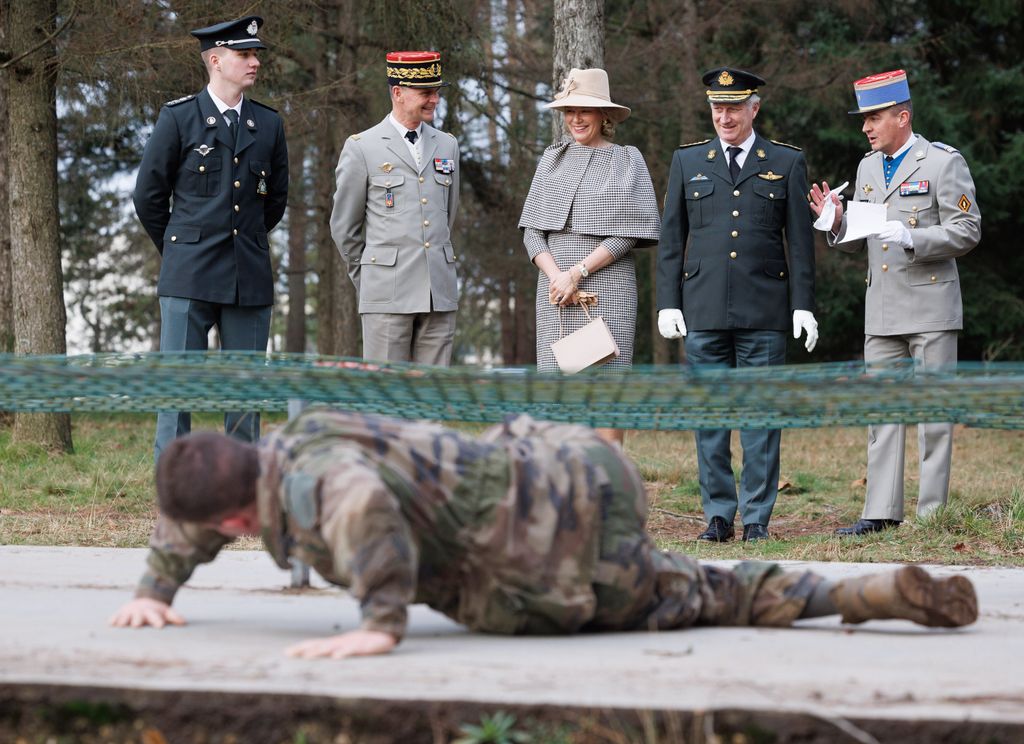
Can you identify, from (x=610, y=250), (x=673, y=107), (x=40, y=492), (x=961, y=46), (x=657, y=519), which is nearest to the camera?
(x=610, y=250)

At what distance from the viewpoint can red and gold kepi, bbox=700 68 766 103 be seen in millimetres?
6453

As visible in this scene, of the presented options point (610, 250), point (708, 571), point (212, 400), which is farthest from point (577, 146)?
point (708, 571)

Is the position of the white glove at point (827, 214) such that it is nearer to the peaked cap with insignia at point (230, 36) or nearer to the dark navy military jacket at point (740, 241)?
the dark navy military jacket at point (740, 241)

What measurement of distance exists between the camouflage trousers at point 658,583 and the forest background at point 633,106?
7.43 m

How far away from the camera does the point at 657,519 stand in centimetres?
718

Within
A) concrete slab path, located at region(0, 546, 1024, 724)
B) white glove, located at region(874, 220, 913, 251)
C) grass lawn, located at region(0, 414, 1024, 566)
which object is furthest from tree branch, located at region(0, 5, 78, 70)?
concrete slab path, located at region(0, 546, 1024, 724)

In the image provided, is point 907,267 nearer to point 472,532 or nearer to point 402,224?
point 402,224

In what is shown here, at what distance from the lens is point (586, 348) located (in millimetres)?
6141

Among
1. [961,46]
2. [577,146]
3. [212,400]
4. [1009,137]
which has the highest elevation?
[961,46]

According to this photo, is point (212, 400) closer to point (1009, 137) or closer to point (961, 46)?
point (1009, 137)

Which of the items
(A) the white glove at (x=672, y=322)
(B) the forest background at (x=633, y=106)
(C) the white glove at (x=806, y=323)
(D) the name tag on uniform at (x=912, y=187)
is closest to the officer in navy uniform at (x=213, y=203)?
(A) the white glove at (x=672, y=322)

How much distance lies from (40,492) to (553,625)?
4996 mm

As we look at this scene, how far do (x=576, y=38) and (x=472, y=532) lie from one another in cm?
586

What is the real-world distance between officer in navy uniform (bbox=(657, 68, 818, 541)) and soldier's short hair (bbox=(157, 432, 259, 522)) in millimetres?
3652
